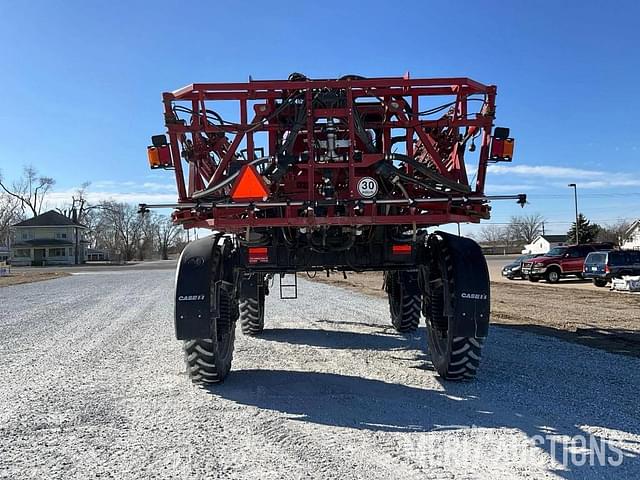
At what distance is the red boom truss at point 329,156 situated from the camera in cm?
543

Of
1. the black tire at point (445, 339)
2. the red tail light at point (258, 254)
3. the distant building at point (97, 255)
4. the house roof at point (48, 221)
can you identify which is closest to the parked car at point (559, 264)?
the black tire at point (445, 339)

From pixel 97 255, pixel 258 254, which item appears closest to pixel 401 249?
pixel 258 254

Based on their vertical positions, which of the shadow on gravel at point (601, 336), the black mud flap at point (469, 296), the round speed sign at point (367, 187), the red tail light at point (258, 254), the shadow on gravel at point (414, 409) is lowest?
the shadow on gravel at point (601, 336)

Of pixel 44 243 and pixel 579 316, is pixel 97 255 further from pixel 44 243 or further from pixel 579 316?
pixel 579 316

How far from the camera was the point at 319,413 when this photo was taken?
491 cm

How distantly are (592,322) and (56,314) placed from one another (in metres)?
12.0

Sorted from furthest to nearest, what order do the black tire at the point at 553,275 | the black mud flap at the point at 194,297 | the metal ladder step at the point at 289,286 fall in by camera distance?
the black tire at the point at 553,275
the metal ladder step at the point at 289,286
the black mud flap at the point at 194,297

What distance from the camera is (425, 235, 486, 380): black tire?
5.89 m

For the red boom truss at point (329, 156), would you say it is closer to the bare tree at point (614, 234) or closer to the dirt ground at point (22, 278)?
the dirt ground at point (22, 278)

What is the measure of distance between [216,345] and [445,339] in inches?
96.7

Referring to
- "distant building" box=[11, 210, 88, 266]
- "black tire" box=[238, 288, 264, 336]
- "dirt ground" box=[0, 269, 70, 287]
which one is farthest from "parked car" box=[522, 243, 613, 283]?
"distant building" box=[11, 210, 88, 266]

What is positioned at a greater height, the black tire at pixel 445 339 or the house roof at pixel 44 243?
the house roof at pixel 44 243

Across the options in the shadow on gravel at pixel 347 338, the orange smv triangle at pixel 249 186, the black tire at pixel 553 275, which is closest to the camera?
the orange smv triangle at pixel 249 186

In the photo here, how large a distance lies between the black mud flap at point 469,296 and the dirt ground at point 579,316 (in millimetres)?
3223
